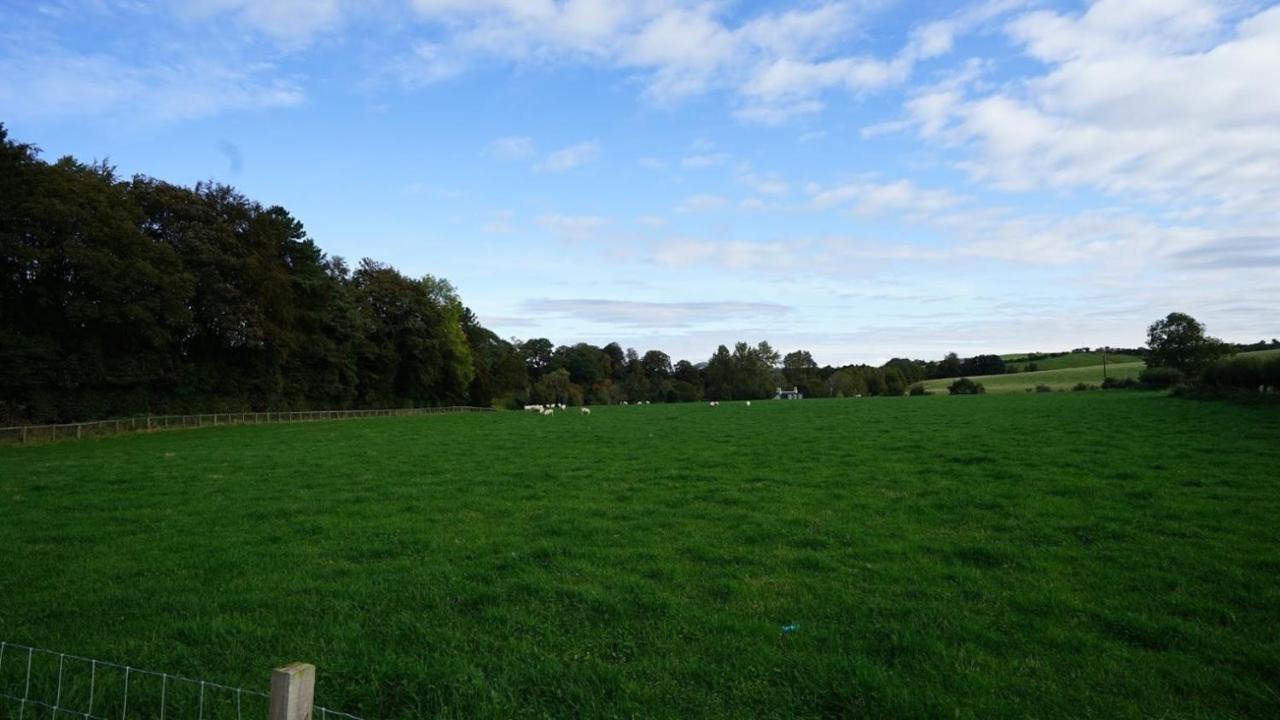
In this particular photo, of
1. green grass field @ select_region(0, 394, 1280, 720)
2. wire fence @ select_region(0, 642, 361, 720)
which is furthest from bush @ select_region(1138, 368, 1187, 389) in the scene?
wire fence @ select_region(0, 642, 361, 720)

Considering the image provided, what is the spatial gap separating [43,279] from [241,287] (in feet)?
38.9

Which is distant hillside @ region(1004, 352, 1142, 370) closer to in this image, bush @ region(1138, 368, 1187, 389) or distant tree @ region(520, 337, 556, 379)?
bush @ region(1138, 368, 1187, 389)

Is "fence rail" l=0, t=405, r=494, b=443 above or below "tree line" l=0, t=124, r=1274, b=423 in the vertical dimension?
below

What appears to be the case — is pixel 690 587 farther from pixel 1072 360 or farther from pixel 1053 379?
pixel 1072 360

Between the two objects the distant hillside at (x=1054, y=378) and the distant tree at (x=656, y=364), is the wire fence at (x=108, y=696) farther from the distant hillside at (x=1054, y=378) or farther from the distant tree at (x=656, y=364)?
the distant tree at (x=656, y=364)

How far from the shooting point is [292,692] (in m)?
3.30

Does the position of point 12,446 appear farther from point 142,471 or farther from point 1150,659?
point 1150,659

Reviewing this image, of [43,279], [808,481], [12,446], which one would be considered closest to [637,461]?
[808,481]

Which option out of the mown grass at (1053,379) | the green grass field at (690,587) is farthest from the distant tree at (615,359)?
the green grass field at (690,587)

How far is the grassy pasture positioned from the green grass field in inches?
4074

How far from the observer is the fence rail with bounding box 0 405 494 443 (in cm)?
2981

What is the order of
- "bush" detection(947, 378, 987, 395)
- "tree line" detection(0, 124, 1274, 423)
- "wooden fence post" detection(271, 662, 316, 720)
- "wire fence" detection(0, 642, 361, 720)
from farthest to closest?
"bush" detection(947, 378, 987, 395) → "tree line" detection(0, 124, 1274, 423) → "wire fence" detection(0, 642, 361, 720) → "wooden fence post" detection(271, 662, 316, 720)

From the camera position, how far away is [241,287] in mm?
44781

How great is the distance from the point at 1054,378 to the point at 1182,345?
37.1 metres
